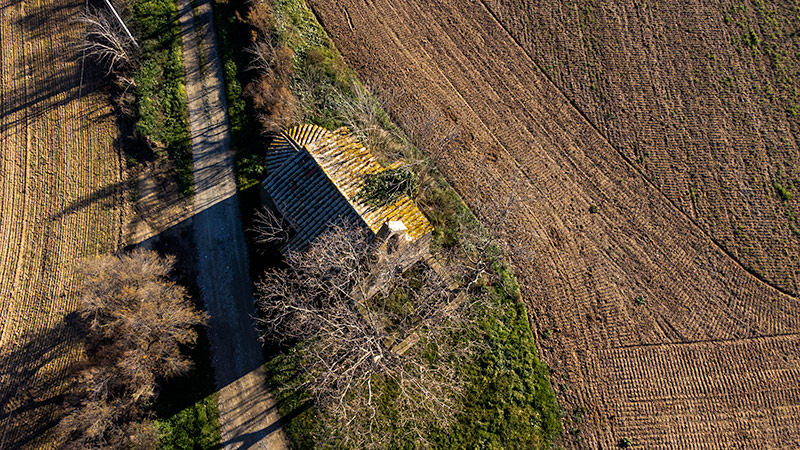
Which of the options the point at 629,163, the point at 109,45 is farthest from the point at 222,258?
the point at 629,163

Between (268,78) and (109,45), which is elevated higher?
(109,45)

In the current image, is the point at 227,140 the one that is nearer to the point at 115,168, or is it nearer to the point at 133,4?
the point at 115,168

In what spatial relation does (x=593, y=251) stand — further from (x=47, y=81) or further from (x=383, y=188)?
(x=47, y=81)

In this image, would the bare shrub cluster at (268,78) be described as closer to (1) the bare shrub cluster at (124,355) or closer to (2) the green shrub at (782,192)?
(1) the bare shrub cluster at (124,355)

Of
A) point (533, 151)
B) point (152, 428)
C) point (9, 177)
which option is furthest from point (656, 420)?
point (9, 177)

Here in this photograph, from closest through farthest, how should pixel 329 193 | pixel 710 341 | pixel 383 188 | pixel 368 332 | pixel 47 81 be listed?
pixel 368 332 < pixel 329 193 < pixel 383 188 < pixel 710 341 < pixel 47 81

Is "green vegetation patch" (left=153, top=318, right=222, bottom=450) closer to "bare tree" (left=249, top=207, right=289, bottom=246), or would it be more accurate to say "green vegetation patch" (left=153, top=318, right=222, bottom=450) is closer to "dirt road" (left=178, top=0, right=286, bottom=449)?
"dirt road" (left=178, top=0, right=286, bottom=449)
